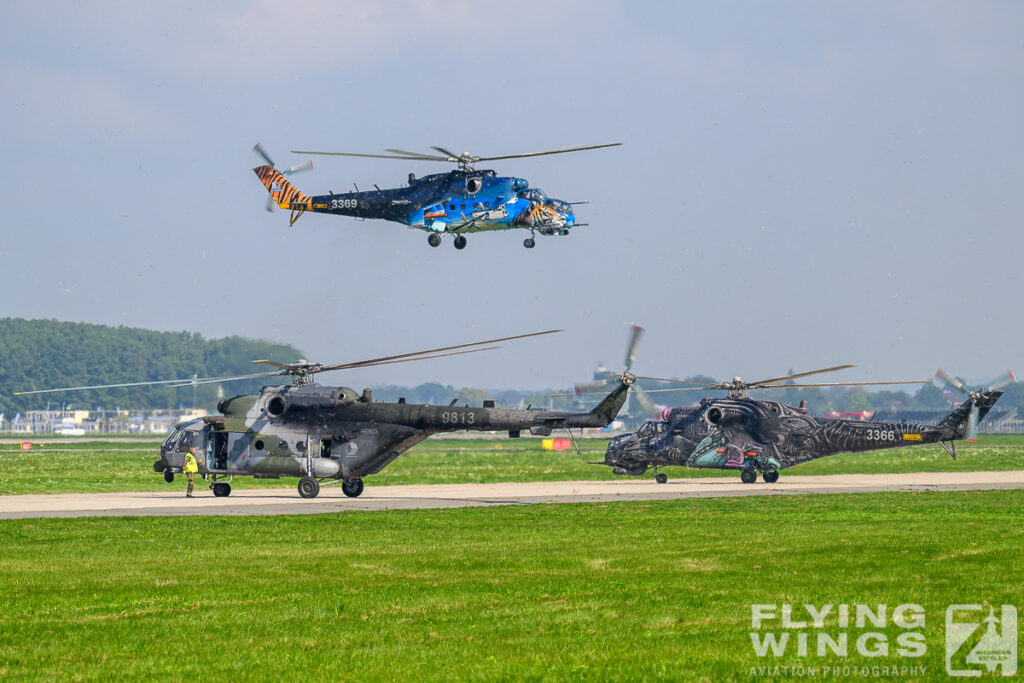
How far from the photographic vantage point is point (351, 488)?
41375 mm

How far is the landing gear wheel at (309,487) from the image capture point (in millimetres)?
40062

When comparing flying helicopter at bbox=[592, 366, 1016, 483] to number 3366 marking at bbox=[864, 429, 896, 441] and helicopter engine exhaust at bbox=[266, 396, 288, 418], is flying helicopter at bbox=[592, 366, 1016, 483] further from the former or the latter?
helicopter engine exhaust at bbox=[266, 396, 288, 418]

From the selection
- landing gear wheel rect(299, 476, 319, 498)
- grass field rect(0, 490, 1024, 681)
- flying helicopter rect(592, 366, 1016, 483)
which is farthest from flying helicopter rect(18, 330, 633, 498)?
flying helicopter rect(592, 366, 1016, 483)

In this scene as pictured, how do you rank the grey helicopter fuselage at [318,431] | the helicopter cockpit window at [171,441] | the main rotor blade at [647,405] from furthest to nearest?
the main rotor blade at [647,405] < the helicopter cockpit window at [171,441] < the grey helicopter fuselage at [318,431]

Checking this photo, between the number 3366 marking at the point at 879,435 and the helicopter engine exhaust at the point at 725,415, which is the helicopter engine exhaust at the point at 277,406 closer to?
the helicopter engine exhaust at the point at 725,415

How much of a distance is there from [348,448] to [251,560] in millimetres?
17064

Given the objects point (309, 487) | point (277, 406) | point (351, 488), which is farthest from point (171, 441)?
point (351, 488)

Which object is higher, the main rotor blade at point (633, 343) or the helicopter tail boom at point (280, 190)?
the helicopter tail boom at point (280, 190)

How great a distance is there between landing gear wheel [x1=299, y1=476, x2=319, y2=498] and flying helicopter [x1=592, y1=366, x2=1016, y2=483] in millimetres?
15365

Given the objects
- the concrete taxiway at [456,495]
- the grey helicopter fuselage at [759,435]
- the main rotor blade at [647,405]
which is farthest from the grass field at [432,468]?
the grey helicopter fuselage at [759,435]

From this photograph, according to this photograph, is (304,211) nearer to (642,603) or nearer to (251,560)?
(251,560)

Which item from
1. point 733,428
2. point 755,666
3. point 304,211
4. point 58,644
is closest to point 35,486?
point 304,211

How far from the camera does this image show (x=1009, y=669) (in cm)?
1329

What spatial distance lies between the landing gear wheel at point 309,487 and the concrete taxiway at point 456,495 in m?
0.46
